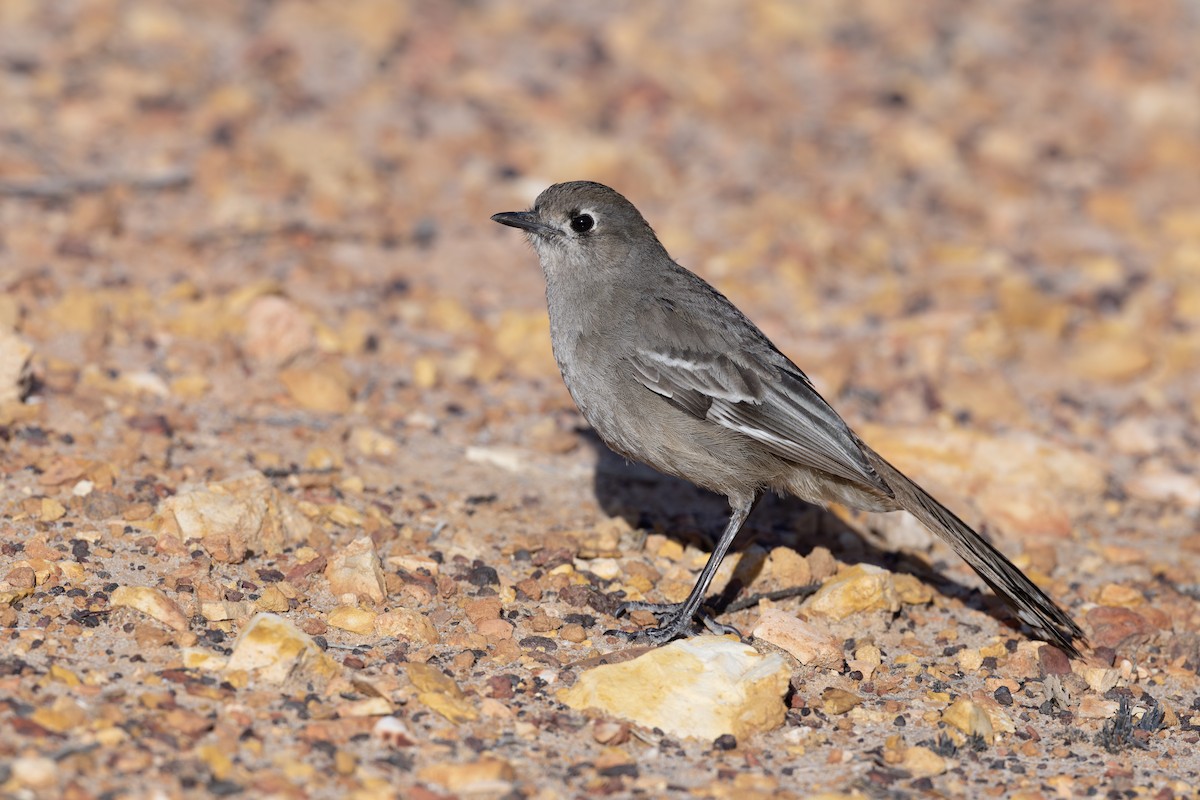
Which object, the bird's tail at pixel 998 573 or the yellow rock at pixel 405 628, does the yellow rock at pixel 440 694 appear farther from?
the bird's tail at pixel 998 573

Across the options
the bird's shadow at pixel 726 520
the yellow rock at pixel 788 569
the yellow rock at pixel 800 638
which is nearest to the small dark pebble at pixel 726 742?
the yellow rock at pixel 800 638

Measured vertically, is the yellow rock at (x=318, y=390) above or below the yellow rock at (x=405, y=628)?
above

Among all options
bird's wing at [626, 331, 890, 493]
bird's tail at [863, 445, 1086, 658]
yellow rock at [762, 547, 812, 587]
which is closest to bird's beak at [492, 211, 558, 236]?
bird's wing at [626, 331, 890, 493]

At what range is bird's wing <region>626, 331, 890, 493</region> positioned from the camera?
6504 millimetres

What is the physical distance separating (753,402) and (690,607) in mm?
1042

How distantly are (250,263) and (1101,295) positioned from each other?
6.02 meters

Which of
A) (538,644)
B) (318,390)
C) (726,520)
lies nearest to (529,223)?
(318,390)

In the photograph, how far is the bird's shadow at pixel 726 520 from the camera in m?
6.96

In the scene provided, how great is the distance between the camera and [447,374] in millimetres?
8516

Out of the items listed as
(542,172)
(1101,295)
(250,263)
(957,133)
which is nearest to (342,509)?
(250,263)

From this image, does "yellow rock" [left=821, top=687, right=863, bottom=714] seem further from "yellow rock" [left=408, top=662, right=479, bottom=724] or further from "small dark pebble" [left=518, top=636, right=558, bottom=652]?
"yellow rock" [left=408, top=662, right=479, bottom=724]

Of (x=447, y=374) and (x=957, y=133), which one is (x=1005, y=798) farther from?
(x=957, y=133)

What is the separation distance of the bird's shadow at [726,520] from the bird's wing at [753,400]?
63cm

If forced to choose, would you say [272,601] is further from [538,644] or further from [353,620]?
[538,644]
